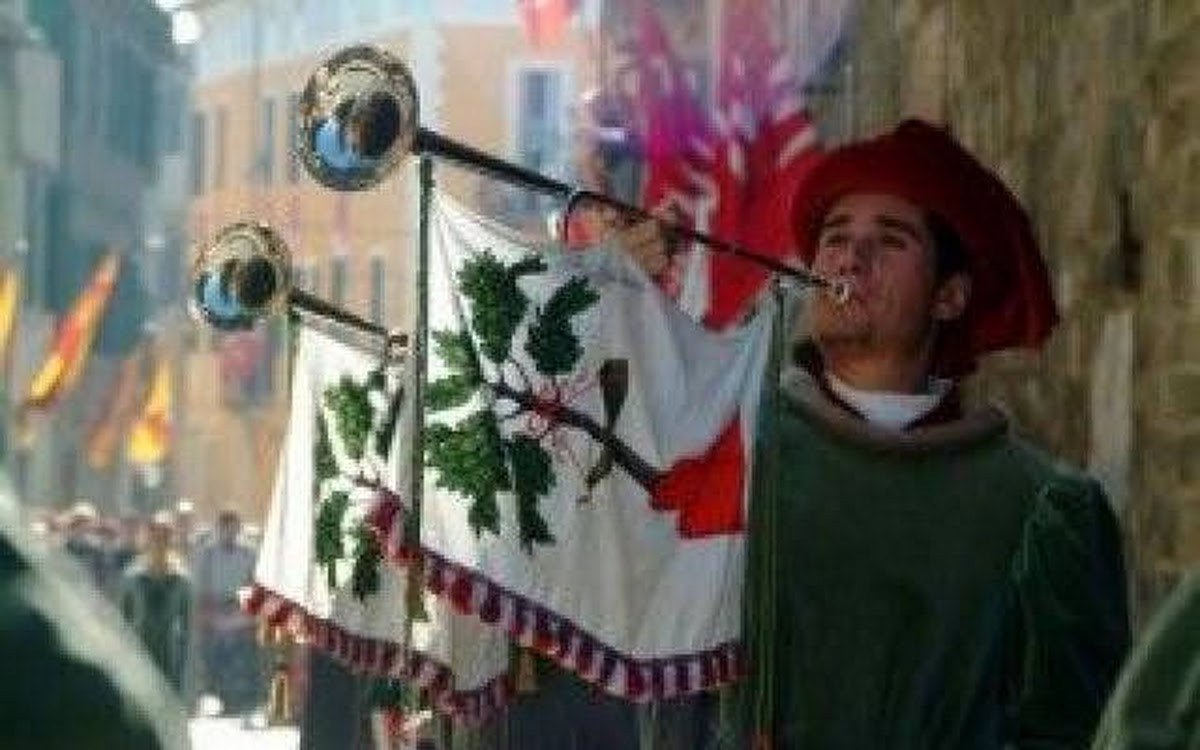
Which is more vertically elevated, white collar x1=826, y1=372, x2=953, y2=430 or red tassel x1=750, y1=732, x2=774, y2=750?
white collar x1=826, y1=372, x2=953, y2=430

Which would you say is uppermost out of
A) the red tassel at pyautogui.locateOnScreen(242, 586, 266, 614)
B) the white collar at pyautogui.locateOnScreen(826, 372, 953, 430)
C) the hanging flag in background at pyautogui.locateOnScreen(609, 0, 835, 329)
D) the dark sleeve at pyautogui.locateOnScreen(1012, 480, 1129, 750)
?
the hanging flag in background at pyautogui.locateOnScreen(609, 0, 835, 329)

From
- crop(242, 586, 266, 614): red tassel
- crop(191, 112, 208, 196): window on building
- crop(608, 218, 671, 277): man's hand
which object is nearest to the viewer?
crop(608, 218, 671, 277): man's hand

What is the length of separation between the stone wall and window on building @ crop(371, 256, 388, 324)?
46023mm

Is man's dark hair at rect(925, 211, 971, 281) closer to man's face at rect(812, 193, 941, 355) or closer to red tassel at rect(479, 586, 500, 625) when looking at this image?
man's face at rect(812, 193, 941, 355)

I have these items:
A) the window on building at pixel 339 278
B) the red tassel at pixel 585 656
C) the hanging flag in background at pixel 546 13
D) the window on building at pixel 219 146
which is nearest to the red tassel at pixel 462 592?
the red tassel at pixel 585 656

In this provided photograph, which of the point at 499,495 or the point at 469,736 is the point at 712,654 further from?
the point at 469,736

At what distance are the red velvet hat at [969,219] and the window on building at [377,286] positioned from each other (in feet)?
159

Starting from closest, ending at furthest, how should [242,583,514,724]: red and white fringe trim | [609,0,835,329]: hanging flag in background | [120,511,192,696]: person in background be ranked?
[242,583,514,724]: red and white fringe trim, [609,0,835,329]: hanging flag in background, [120,511,192,696]: person in background

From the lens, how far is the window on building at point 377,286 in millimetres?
52469

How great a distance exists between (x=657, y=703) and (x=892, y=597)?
2.06 metres

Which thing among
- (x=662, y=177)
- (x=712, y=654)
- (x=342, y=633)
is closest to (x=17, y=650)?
(x=712, y=654)

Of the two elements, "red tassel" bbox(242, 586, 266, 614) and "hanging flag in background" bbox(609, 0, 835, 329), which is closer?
"red tassel" bbox(242, 586, 266, 614)

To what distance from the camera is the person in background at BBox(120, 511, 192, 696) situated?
15.1 meters

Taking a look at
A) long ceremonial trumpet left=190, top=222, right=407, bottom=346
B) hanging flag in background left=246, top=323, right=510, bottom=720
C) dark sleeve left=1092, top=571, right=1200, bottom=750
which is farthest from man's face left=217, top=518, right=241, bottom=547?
dark sleeve left=1092, top=571, right=1200, bottom=750
